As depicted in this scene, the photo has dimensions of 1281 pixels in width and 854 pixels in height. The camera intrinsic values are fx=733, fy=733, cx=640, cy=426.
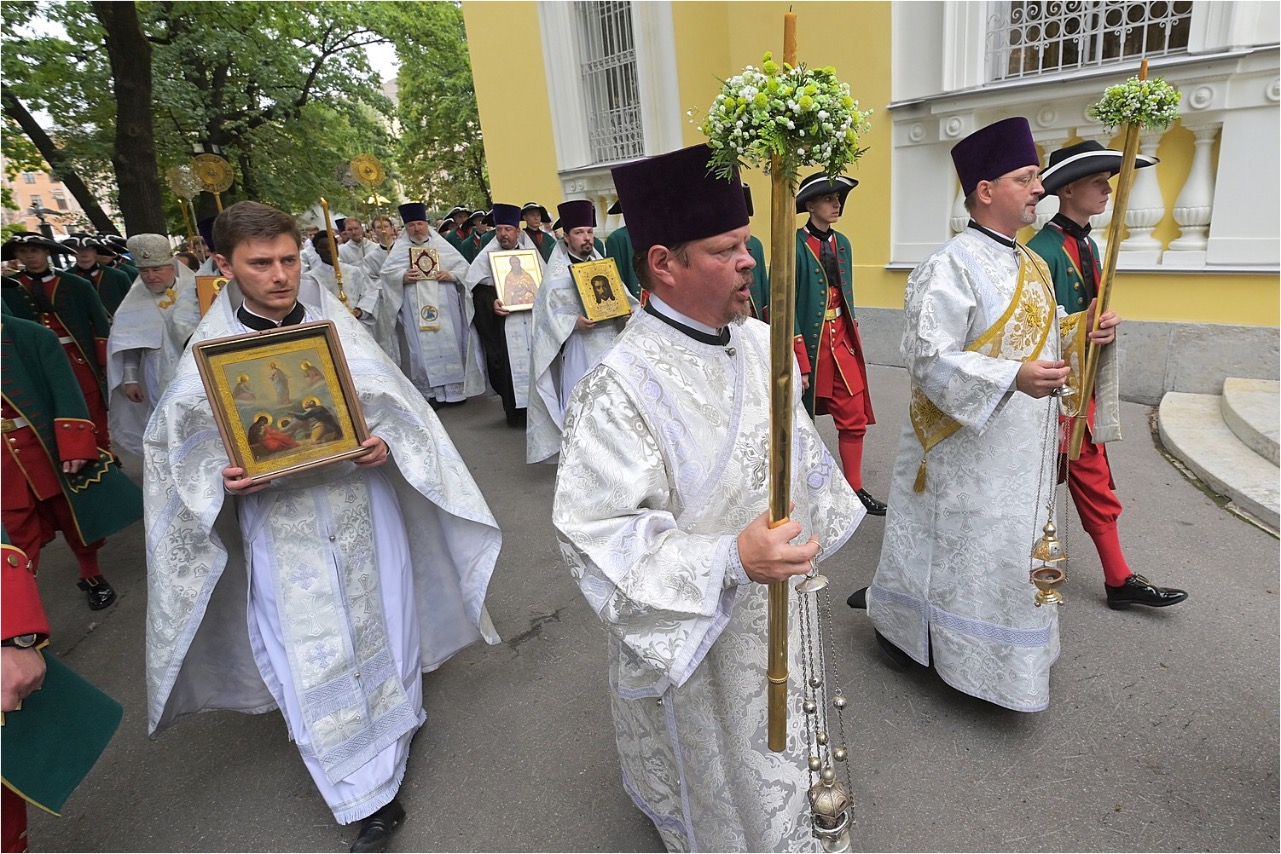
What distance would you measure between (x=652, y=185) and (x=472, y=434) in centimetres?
642

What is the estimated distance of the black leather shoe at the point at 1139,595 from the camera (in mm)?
3330

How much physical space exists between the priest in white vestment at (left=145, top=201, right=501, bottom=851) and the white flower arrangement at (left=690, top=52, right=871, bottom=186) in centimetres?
164

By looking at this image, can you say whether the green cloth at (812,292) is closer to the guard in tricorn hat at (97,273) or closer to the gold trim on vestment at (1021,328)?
the gold trim on vestment at (1021,328)

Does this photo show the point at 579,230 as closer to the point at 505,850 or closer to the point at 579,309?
the point at 579,309

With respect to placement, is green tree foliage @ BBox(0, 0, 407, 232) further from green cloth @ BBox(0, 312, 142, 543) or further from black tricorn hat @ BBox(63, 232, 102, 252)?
green cloth @ BBox(0, 312, 142, 543)

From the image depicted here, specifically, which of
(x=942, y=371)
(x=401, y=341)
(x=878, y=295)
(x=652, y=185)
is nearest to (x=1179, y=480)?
(x=942, y=371)

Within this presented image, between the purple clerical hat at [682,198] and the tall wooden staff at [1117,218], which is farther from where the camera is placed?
the tall wooden staff at [1117,218]

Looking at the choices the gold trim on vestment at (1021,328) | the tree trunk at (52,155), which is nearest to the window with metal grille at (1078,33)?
the gold trim on vestment at (1021,328)

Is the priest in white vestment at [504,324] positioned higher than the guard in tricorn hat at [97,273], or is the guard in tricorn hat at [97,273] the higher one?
the guard in tricorn hat at [97,273]

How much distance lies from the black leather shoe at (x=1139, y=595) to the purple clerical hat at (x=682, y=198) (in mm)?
2950

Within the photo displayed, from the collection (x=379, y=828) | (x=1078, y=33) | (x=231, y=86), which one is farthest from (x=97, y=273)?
(x=231, y=86)

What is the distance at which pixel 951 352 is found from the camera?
2.60 m

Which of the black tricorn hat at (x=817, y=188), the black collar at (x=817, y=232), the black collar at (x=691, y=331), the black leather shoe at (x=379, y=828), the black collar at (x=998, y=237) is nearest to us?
the black collar at (x=691, y=331)

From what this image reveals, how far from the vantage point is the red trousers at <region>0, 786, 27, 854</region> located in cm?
191
